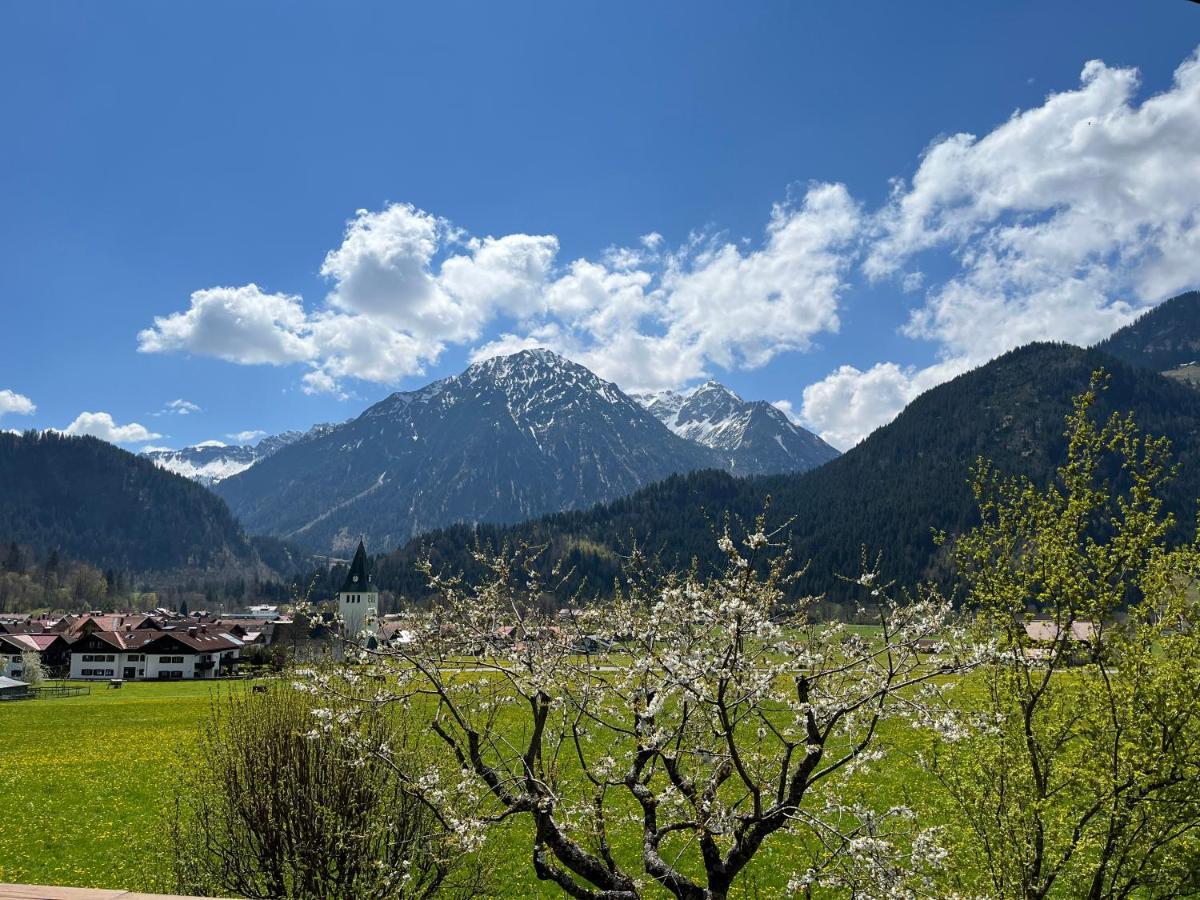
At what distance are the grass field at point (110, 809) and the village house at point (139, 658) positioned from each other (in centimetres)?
5717

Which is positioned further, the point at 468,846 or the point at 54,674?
the point at 54,674

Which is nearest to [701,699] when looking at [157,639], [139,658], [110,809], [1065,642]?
[1065,642]

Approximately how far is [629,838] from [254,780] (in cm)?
1499

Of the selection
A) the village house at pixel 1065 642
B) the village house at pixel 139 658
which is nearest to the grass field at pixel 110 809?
the village house at pixel 1065 642

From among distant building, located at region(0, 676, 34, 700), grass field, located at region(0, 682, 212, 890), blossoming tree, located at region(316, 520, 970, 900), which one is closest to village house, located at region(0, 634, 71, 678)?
distant building, located at region(0, 676, 34, 700)

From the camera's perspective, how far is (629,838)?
878 inches

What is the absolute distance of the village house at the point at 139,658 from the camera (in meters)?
107

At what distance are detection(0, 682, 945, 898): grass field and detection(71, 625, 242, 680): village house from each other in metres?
57.2

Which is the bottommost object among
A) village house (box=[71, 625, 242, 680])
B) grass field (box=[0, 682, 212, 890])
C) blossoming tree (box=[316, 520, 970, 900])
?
village house (box=[71, 625, 242, 680])

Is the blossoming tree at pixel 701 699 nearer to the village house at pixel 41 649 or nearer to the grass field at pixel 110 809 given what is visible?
the grass field at pixel 110 809

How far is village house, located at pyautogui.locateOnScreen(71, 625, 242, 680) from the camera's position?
350ft

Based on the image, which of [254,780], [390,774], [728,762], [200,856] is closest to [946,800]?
[728,762]

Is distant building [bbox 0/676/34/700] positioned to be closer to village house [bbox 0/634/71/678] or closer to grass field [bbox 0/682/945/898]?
grass field [bbox 0/682/945/898]

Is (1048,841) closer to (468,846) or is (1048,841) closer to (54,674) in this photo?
(468,846)
